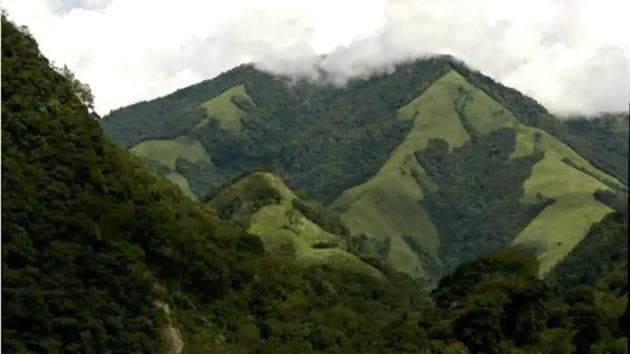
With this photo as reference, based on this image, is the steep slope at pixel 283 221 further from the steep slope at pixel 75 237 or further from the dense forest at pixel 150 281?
the steep slope at pixel 75 237

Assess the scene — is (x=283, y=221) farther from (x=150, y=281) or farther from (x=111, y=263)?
(x=111, y=263)

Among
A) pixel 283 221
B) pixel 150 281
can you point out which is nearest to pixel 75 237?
pixel 150 281

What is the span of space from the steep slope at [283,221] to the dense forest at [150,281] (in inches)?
2025

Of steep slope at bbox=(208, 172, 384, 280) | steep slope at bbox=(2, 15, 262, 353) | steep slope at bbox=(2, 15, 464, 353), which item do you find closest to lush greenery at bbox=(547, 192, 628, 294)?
steep slope at bbox=(208, 172, 384, 280)

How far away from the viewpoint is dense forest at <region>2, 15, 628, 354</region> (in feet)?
193

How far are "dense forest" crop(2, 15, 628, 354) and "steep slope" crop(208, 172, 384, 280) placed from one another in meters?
51.4

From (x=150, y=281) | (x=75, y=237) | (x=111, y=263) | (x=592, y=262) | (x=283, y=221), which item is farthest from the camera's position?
(x=283, y=221)

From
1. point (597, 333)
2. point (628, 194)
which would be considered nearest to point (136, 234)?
point (597, 333)

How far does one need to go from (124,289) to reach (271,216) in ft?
346

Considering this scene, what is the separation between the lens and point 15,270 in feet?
187

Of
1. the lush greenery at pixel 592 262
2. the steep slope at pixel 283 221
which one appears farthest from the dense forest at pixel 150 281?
the steep slope at pixel 283 221

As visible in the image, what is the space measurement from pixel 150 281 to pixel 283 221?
102440 millimetres

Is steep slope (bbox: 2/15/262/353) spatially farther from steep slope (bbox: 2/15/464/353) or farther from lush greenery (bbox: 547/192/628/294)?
lush greenery (bbox: 547/192/628/294)

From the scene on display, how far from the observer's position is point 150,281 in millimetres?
66250
